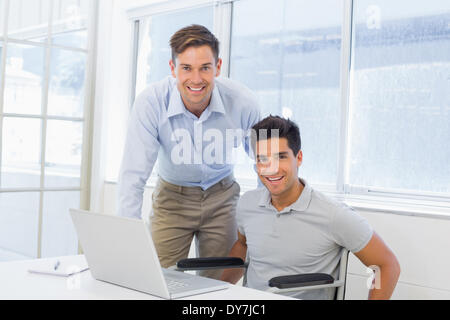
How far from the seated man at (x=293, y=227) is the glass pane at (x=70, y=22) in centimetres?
229

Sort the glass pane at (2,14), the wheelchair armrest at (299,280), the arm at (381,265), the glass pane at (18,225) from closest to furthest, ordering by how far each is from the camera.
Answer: the wheelchair armrest at (299,280) < the arm at (381,265) < the glass pane at (2,14) < the glass pane at (18,225)

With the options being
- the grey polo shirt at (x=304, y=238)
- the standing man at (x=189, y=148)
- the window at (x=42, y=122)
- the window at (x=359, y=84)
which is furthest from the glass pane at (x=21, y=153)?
the grey polo shirt at (x=304, y=238)

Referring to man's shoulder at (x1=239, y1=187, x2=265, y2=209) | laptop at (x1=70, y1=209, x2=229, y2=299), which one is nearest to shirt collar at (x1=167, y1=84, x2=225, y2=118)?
man's shoulder at (x1=239, y1=187, x2=265, y2=209)

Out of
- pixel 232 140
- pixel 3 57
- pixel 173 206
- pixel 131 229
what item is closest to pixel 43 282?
pixel 131 229

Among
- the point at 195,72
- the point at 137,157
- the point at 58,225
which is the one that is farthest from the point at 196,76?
the point at 58,225

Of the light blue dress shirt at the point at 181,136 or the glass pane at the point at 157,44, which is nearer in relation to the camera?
the light blue dress shirt at the point at 181,136

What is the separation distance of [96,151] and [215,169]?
74.1 inches

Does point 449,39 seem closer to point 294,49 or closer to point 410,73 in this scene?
point 410,73

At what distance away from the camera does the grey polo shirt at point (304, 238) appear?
5.82 feet

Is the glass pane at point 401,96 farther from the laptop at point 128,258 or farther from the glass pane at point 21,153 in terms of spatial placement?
the glass pane at point 21,153

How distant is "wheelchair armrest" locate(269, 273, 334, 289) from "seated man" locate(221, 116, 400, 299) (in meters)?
0.16

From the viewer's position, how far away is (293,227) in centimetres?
188

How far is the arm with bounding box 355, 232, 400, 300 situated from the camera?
5.64 ft

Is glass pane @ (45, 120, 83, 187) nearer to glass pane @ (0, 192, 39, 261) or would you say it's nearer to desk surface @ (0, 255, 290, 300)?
glass pane @ (0, 192, 39, 261)
